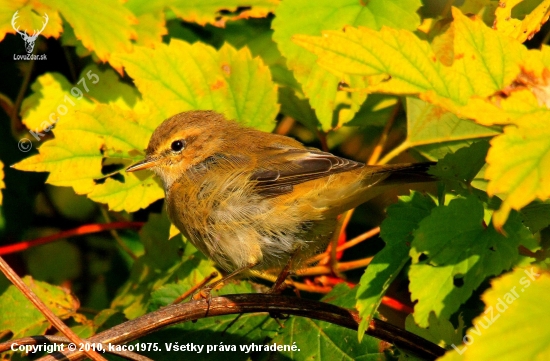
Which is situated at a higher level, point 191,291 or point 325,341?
point 191,291

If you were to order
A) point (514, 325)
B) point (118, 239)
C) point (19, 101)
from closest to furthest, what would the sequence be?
point (514, 325) → point (19, 101) → point (118, 239)

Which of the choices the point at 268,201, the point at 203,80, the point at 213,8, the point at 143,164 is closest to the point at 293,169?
the point at 268,201

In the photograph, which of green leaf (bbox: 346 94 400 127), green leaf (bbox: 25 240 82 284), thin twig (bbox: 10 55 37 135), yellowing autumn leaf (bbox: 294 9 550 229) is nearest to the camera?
yellowing autumn leaf (bbox: 294 9 550 229)

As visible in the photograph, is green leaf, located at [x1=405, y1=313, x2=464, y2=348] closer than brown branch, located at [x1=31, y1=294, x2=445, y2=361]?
No

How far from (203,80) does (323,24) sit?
72 centimetres

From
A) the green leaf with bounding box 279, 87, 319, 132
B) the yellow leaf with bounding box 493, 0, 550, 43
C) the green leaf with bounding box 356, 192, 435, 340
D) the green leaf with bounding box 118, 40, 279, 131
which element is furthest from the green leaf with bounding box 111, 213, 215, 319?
the yellow leaf with bounding box 493, 0, 550, 43

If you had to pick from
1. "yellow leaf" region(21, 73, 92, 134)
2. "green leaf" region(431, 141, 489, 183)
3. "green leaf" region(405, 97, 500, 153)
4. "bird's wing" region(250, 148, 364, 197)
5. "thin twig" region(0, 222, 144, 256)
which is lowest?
"thin twig" region(0, 222, 144, 256)

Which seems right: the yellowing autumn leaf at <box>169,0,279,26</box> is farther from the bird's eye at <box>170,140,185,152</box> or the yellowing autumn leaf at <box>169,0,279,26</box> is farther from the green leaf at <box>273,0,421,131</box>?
the bird's eye at <box>170,140,185,152</box>

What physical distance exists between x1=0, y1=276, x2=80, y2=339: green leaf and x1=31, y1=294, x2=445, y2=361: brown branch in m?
1.14

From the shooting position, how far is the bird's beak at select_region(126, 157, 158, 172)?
3.32 m

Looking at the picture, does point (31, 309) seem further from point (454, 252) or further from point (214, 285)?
point (454, 252)

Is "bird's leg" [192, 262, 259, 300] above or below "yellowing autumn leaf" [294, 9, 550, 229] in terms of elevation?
below

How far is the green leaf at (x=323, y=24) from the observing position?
2861 mm

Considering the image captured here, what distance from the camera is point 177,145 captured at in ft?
12.8
